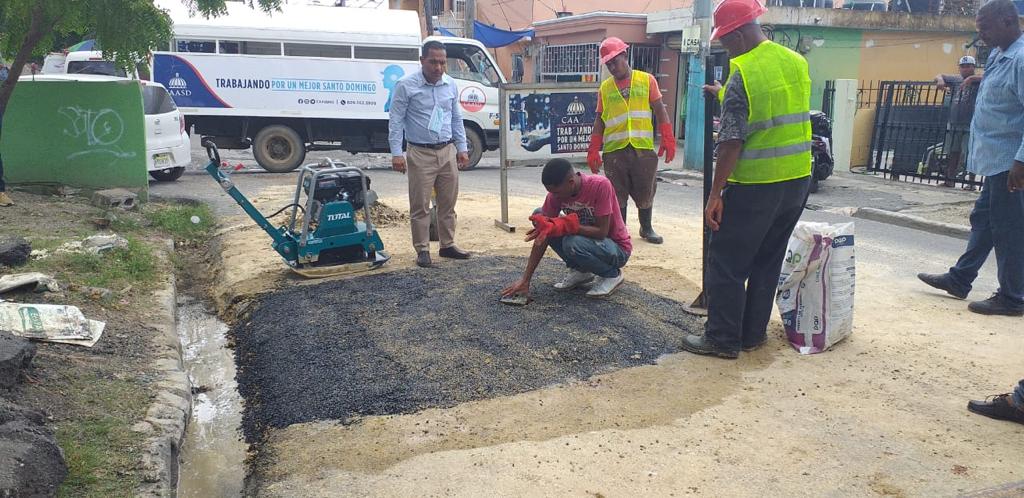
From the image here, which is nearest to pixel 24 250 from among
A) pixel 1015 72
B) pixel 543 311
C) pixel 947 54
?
pixel 543 311

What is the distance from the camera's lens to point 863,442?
3391 mm

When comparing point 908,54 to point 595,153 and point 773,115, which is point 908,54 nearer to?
point 595,153

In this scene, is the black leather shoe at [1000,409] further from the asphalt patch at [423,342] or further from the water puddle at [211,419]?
the water puddle at [211,419]

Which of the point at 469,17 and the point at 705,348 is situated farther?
the point at 469,17

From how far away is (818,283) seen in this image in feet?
14.4

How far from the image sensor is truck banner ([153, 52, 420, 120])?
42.0 ft

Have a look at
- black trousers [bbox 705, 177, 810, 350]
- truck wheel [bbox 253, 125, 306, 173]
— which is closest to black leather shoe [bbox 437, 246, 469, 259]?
black trousers [bbox 705, 177, 810, 350]

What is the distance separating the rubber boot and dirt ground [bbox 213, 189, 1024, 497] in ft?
8.64

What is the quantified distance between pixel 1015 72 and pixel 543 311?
128 inches

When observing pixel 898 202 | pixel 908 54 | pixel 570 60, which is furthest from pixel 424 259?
pixel 570 60

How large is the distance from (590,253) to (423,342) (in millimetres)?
1257

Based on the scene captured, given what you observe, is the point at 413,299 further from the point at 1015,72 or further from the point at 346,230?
the point at 1015,72

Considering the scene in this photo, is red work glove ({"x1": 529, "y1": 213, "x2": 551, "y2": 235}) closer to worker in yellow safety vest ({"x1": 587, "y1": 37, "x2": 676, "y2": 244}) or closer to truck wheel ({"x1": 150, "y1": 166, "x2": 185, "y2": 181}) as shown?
worker in yellow safety vest ({"x1": 587, "y1": 37, "x2": 676, "y2": 244})

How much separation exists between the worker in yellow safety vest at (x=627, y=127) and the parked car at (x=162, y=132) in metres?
6.91
